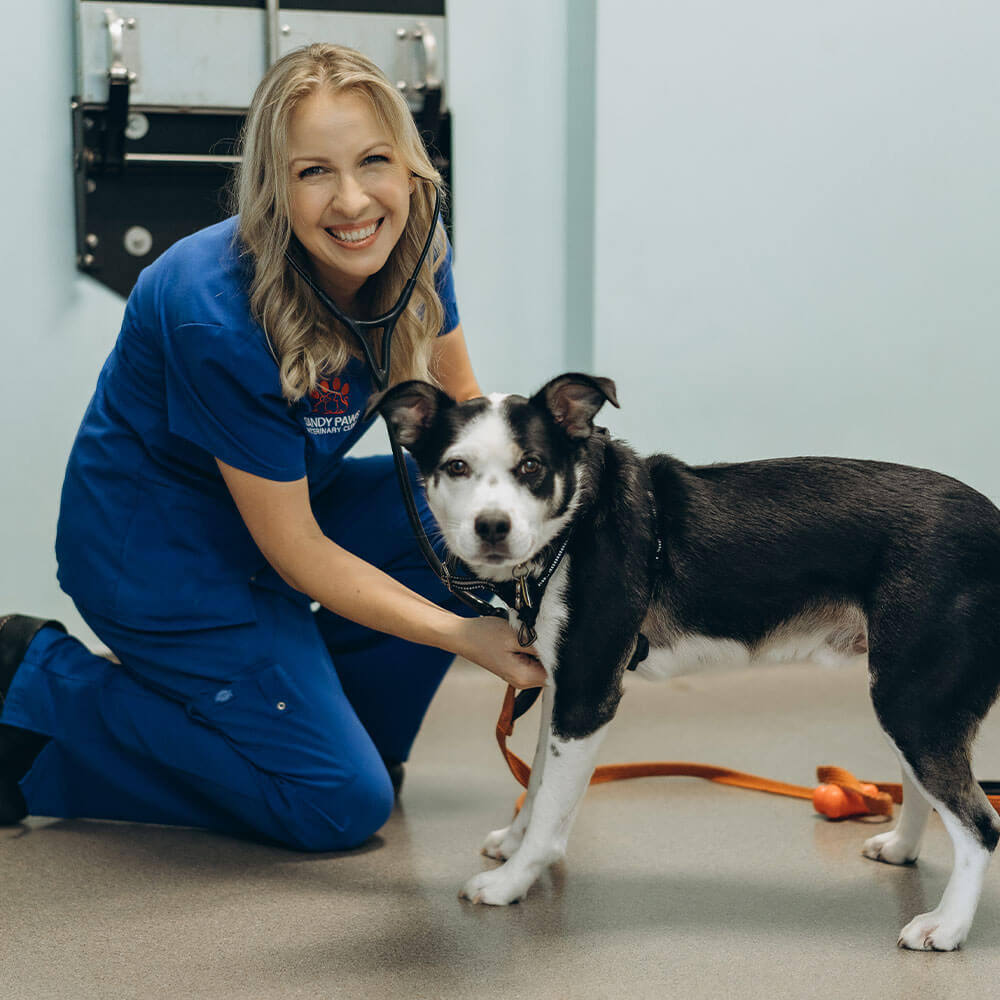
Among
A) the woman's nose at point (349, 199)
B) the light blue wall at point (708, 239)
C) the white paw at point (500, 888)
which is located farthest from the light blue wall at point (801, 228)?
the white paw at point (500, 888)

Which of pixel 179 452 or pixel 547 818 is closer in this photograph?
pixel 547 818

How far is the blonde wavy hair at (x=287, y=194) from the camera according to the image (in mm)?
1718

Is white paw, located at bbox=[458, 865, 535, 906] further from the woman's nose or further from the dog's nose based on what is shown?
the woman's nose

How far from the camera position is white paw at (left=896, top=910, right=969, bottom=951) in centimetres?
153

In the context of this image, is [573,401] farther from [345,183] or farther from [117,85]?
[117,85]

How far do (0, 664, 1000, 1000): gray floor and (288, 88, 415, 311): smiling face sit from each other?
94 centimetres

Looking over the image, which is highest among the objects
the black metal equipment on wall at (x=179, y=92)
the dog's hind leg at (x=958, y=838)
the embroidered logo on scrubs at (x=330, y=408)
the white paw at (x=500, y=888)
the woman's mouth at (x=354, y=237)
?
the black metal equipment on wall at (x=179, y=92)

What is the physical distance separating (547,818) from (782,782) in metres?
0.76

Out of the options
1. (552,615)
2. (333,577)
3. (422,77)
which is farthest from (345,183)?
(422,77)

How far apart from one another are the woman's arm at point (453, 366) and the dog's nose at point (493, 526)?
647 millimetres

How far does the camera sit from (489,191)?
3.11 meters

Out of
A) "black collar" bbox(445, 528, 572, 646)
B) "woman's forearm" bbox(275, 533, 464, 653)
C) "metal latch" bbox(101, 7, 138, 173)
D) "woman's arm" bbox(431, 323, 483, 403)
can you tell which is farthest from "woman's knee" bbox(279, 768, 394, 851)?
"metal latch" bbox(101, 7, 138, 173)

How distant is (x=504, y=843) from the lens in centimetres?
189

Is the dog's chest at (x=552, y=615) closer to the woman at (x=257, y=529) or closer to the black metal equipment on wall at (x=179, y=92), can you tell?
the woman at (x=257, y=529)
